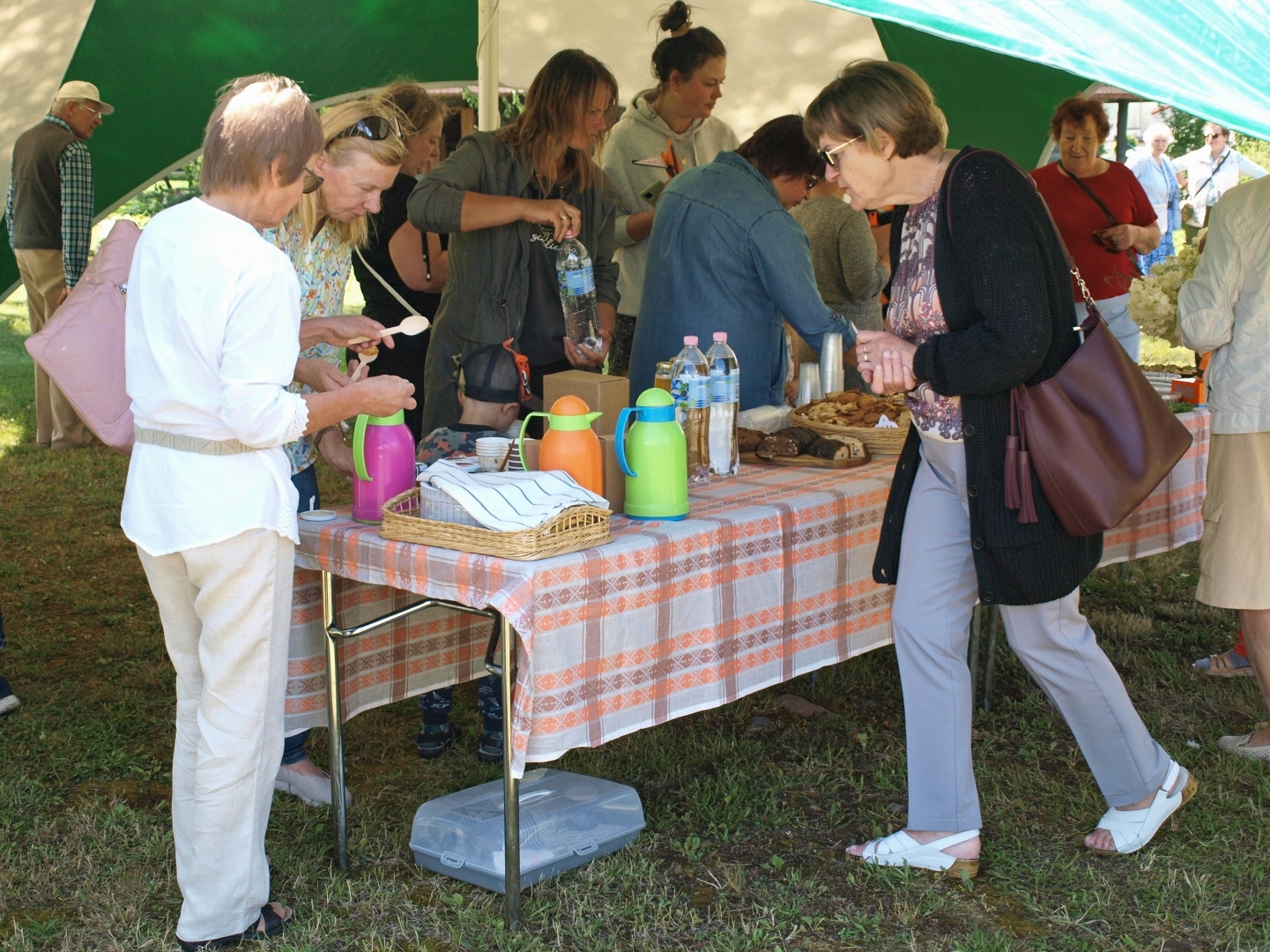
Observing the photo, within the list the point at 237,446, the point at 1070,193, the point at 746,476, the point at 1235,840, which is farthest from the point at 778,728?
the point at 1070,193

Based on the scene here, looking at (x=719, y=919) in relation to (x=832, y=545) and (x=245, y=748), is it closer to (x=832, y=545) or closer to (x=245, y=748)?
(x=832, y=545)

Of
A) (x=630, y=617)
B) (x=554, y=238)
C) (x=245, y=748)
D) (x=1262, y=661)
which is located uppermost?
(x=554, y=238)

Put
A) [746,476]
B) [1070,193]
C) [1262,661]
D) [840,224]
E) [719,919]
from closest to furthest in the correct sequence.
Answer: [719,919]
[746,476]
[1262,661]
[840,224]
[1070,193]

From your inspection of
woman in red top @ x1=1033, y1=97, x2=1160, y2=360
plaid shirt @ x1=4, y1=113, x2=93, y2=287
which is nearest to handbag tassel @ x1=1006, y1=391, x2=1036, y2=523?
woman in red top @ x1=1033, y1=97, x2=1160, y2=360

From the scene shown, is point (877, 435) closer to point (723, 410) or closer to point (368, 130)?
point (723, 410)

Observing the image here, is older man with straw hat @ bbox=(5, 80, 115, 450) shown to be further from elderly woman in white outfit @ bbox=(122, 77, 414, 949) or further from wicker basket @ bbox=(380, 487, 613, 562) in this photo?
wicker basket @ bbox=(380, 487, 613, 562)

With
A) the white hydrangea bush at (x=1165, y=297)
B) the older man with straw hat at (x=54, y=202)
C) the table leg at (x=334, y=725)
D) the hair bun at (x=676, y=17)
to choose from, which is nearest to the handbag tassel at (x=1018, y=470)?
the table leg at (x=334, y=725)

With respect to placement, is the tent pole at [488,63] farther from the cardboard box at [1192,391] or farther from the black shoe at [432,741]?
the cardboard box at [1192,391]

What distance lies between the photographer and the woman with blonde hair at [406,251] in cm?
413

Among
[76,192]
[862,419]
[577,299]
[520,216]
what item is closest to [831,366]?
[862,419]

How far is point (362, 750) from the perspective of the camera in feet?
10.6

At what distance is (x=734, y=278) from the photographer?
3229 millimetres

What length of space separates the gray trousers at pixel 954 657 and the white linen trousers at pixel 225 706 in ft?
3.74

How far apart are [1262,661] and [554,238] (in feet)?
6.95
